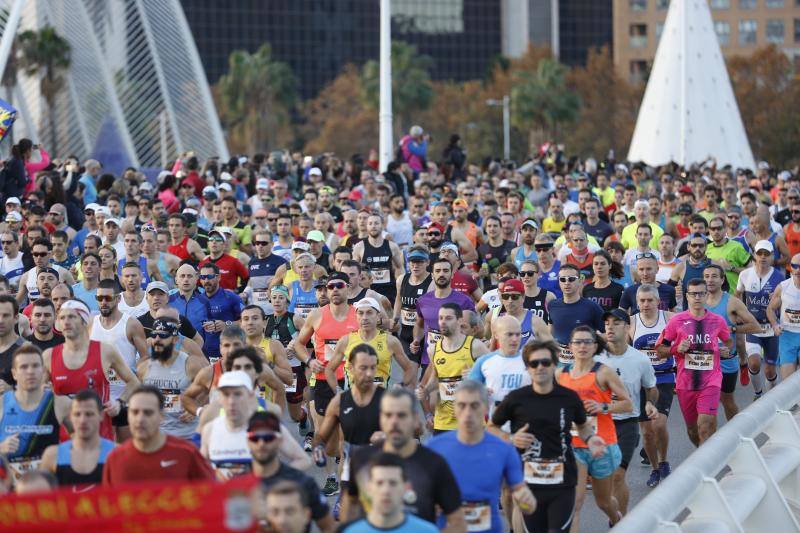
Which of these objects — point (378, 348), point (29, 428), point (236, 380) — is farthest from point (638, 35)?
point (236, 380)

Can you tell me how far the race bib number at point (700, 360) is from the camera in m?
12.1

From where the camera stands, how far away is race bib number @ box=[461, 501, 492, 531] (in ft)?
25.4

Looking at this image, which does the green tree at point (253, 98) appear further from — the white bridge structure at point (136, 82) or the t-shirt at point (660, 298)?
the t-shirt at point (660, 298)

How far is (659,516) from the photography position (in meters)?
6.80

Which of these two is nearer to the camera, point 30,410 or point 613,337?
point 30,410

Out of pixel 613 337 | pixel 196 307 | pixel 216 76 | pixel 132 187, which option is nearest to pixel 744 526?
pixel 613 337

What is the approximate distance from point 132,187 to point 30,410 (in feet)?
46.0

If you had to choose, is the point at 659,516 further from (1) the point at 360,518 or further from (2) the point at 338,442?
(2) the point at 338,442

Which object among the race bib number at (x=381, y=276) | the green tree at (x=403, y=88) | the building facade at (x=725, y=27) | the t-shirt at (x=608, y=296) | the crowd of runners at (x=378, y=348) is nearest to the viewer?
the crowd of runners at (x=378, y=348)

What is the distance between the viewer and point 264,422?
754cm

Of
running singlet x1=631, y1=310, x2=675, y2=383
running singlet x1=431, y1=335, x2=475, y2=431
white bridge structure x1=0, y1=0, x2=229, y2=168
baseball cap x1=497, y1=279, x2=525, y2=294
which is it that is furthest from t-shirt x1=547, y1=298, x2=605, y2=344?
white bridge structure x1=0, y1=0, x2=229, y2=168

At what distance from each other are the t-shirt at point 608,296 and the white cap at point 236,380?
5.73m

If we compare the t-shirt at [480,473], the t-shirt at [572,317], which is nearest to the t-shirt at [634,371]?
the t-shirt at [572,317]

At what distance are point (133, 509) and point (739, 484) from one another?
4.24 m
